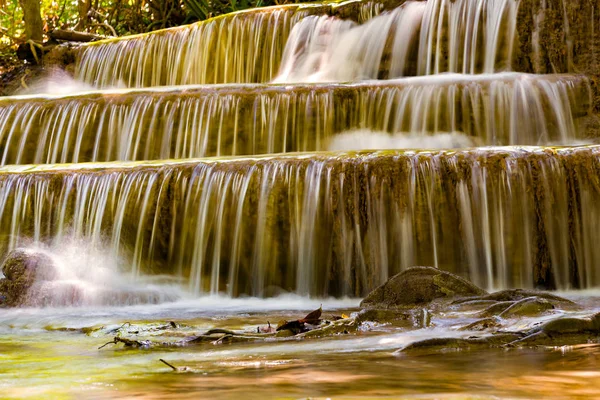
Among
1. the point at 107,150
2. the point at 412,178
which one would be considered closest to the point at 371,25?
the point at 107,150

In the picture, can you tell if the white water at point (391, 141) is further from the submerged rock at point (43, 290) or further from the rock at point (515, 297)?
the rock at point (515, 297)

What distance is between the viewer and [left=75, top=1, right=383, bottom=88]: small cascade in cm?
1345

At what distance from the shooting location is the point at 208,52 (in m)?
13.9

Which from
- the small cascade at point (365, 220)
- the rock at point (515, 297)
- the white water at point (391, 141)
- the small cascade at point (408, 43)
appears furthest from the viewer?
the small cascade at point (408, 43)

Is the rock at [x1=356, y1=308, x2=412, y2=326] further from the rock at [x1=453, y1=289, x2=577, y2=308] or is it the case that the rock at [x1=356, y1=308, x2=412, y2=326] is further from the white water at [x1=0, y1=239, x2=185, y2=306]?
the white water at [x1=0, y1=239, x2=185, y2=306]

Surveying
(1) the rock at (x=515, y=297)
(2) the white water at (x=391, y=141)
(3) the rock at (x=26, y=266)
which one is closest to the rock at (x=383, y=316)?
(1) the rock at (x=515, y=297)

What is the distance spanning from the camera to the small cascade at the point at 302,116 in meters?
9.86

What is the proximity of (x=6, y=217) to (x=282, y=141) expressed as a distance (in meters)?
3.13

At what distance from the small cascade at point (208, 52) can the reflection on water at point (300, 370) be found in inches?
354

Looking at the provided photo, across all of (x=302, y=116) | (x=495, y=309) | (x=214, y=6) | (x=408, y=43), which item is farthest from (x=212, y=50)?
(x=495, y=309)

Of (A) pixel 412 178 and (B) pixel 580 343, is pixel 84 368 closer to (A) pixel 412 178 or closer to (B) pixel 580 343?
(B) pixel 580 343

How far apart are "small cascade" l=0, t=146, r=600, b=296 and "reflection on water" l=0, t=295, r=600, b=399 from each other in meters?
2.84

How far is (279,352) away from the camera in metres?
3.81

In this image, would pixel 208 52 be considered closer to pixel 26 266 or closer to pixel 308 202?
pixel 308 202
